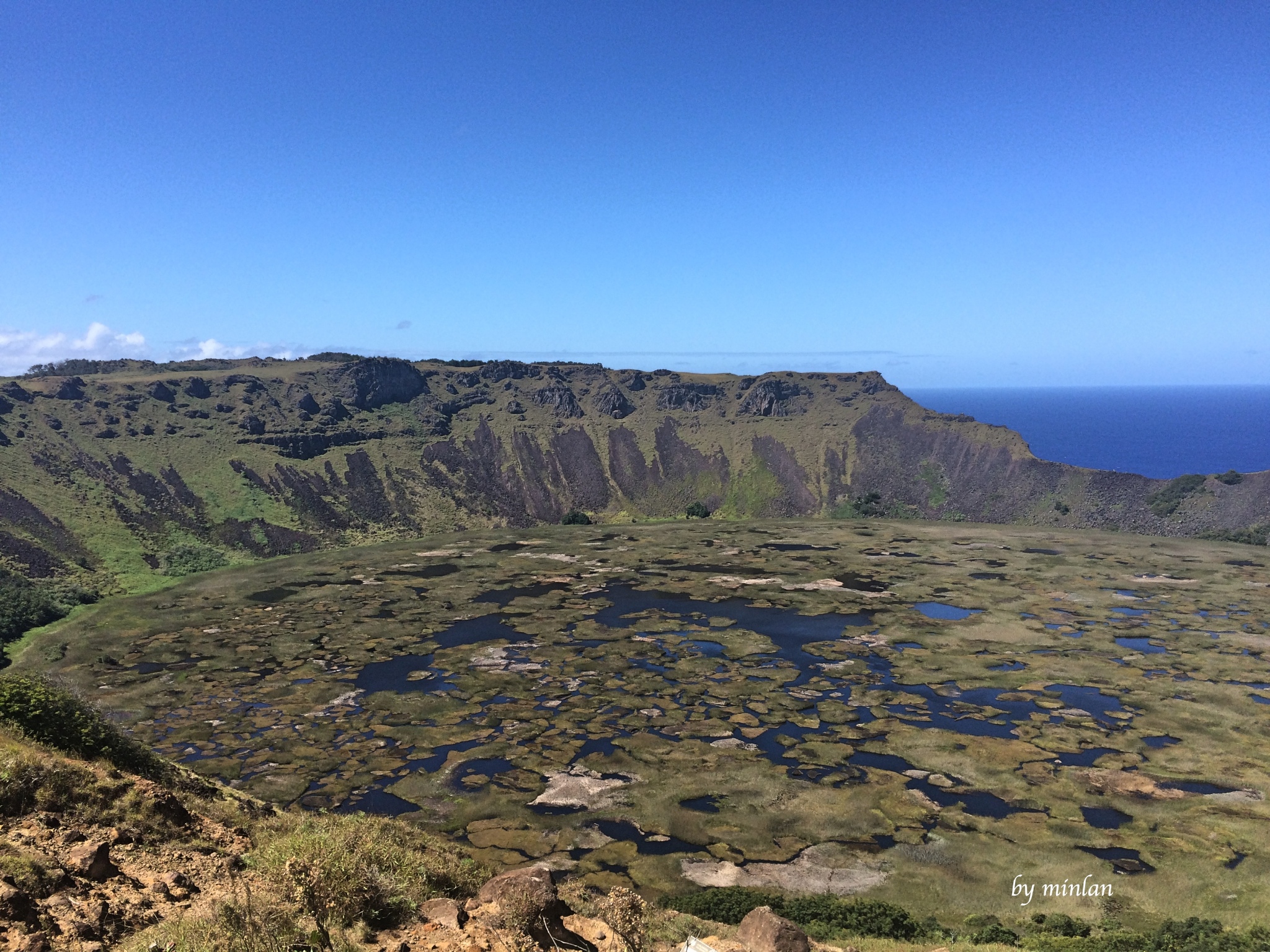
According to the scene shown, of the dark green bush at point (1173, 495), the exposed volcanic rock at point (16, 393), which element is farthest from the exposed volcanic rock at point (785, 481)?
the exposed volcanic rock at point (16, 393)

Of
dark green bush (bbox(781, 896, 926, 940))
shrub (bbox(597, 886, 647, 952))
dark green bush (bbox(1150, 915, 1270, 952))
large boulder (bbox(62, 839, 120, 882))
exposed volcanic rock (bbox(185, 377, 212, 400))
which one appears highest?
exposed volcanic rock (bbox(185, 377, 212, 400))

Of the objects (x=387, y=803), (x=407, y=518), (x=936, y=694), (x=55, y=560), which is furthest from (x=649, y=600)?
(x=55, y=560)

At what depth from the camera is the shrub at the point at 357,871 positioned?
15.9m

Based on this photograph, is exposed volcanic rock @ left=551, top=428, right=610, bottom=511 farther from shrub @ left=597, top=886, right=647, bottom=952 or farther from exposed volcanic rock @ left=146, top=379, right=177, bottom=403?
shrub @ left=597, top=886, right=647, bottom=952

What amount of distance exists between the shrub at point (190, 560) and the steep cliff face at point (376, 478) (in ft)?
3.70

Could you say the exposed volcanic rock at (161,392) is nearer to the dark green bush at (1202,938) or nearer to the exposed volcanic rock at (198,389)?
the exposed volcanic rock at (198,389)

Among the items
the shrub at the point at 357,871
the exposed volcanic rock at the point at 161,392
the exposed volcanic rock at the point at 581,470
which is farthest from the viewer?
the exposed volcanic rock at the point at 581,470

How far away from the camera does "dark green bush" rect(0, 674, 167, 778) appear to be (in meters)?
21.8

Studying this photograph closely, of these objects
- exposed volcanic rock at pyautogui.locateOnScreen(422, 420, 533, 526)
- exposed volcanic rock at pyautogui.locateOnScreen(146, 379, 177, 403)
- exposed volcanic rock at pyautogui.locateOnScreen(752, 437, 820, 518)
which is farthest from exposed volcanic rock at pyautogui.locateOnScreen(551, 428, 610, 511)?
exposed volcanic rock at pyautogui.locateOnScreen(146, 379, 177, 403)

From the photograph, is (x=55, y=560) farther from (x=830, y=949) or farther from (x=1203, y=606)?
(x=1203, y=606)

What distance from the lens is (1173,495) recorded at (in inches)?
5709

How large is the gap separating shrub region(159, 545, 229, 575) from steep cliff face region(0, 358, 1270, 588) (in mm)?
1127

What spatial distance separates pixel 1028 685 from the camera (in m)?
59.6

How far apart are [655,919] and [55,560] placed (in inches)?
4764
